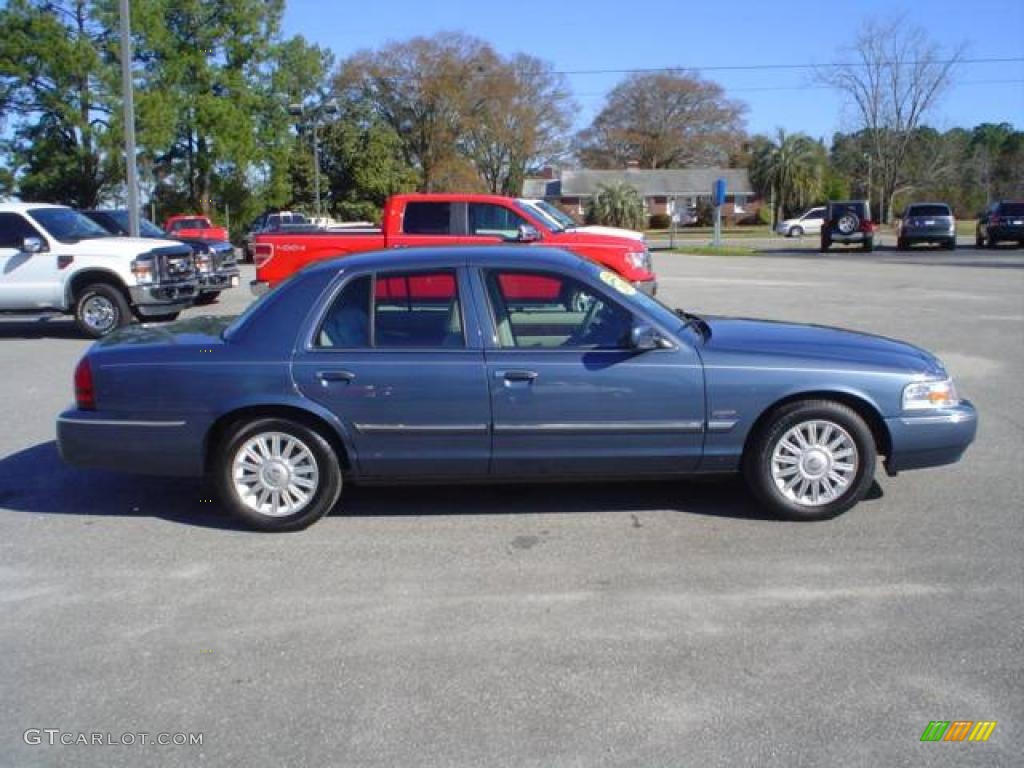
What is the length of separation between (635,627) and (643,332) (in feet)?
5.55

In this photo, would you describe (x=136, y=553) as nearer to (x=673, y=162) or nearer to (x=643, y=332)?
(x=643, y=332)

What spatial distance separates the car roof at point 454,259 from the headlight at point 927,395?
77.8 inches

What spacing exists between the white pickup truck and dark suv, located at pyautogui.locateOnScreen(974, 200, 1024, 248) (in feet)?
99.3

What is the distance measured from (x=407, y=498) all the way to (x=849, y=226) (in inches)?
1307

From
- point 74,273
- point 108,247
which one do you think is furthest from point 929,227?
point 74,273

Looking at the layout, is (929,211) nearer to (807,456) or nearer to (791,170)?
(807,456)

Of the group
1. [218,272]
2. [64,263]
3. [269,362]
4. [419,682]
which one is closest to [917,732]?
[419,682]

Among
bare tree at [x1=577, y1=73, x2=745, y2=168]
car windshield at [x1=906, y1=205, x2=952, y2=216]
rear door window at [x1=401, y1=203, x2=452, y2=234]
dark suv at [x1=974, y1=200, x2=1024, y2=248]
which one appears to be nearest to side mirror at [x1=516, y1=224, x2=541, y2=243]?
rear door window at [x1=401, y1=203, x2=452, y2=234]

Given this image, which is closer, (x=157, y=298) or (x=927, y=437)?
(x=927, y=437)

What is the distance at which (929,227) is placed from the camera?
34.9 metres

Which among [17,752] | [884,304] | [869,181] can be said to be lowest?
[17,752]

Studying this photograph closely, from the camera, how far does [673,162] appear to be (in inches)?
3622

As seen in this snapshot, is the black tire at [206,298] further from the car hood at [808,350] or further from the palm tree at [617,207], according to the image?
the palm tree at [617,207]

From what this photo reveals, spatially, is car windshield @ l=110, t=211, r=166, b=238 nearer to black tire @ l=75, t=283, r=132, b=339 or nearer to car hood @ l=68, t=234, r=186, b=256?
car hood @ l=68, t=234, r=186, b=256
